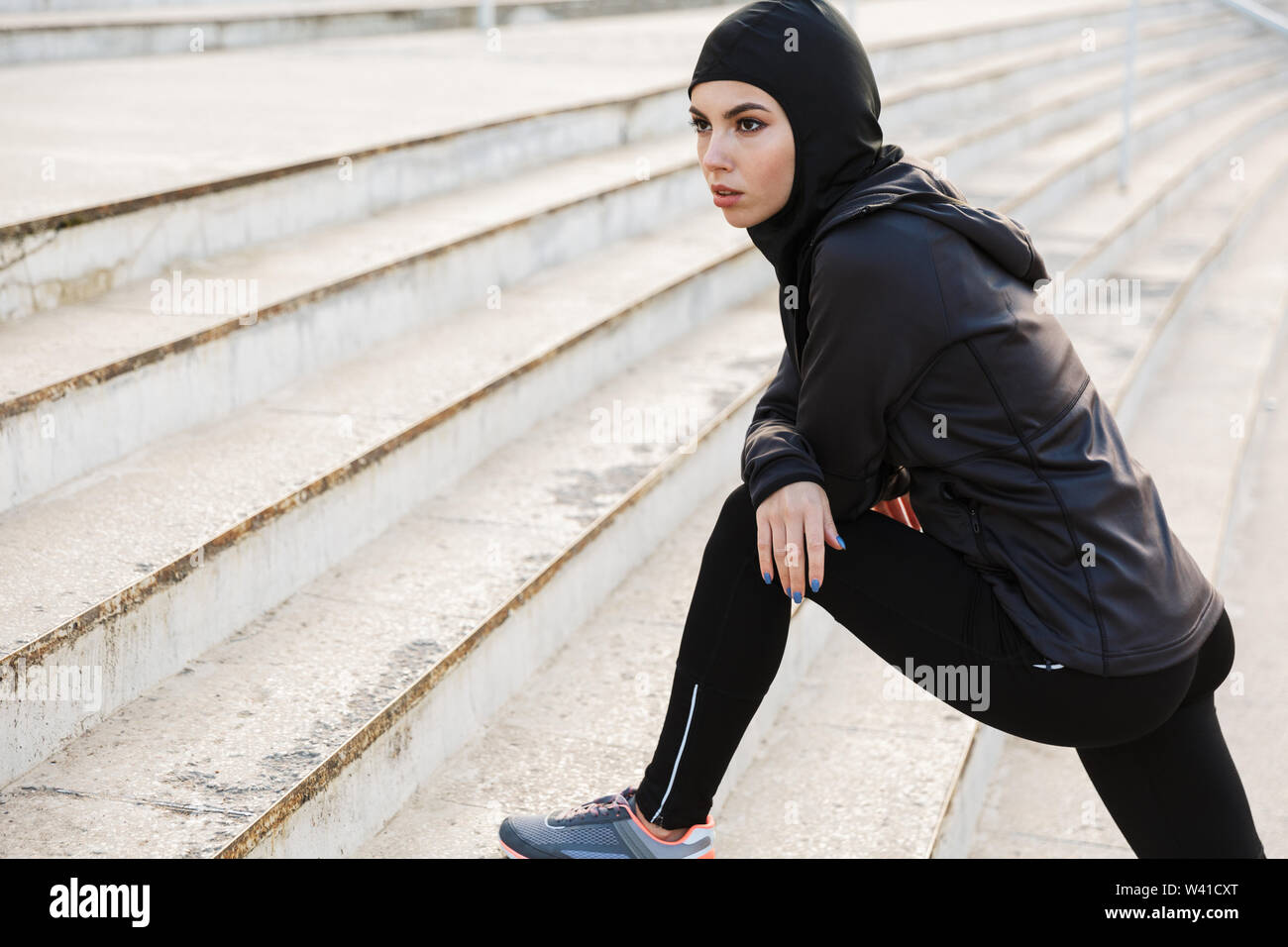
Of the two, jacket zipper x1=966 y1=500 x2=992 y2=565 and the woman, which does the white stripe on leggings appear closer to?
the woman

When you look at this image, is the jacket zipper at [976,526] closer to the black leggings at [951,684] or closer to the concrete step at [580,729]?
the black leggings at [951,684]

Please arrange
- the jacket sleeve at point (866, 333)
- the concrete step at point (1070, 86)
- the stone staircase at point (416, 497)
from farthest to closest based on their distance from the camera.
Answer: the concrete step at point (1070, 86), the stone staircase at point (416, 497), the jacket sleeve at point (866, 333)

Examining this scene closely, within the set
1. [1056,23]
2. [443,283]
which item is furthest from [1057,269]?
[1056,23]

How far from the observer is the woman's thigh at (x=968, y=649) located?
1.61m

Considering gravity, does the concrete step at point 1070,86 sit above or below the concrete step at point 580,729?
above

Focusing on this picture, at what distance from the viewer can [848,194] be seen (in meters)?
1.67

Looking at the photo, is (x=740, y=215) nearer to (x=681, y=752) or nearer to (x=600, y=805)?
(x=681, y=752)

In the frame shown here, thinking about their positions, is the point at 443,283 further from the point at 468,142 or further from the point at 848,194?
the point at 848,194

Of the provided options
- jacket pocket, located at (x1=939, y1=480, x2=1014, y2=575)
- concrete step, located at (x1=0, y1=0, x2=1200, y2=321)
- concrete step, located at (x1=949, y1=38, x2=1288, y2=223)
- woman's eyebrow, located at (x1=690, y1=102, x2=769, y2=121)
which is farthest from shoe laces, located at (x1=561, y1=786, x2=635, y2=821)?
concrete step, located at (x1=949, y1=38, x2=1288, y2=223)

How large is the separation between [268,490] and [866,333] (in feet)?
4.48

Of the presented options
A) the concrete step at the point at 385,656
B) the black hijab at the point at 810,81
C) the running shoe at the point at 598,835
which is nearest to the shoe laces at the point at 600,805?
the running shoe at the point at 598,835

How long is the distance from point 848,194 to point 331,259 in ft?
6.94

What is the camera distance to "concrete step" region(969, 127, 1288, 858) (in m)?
2.90
